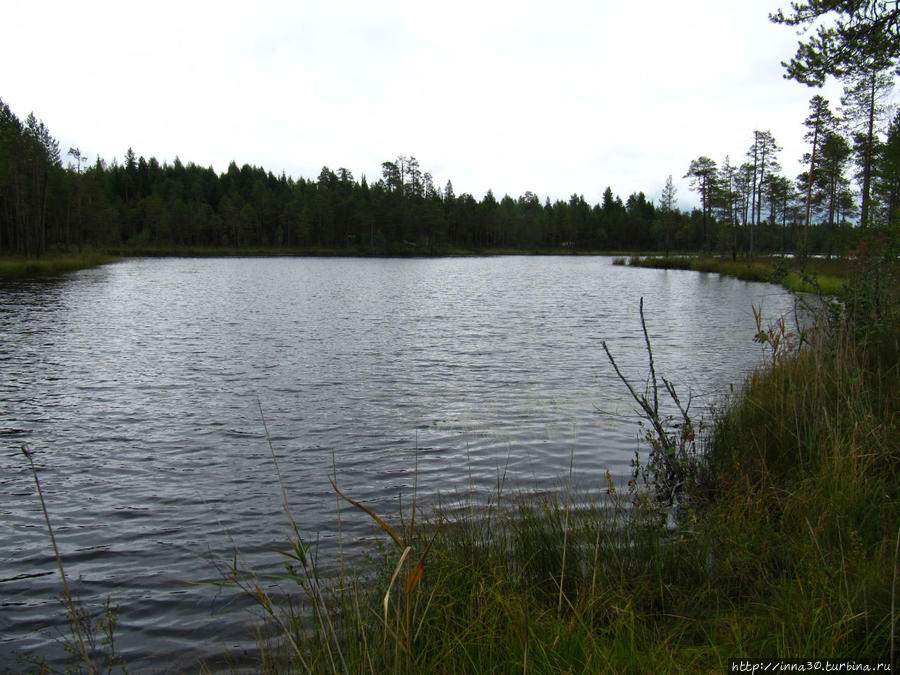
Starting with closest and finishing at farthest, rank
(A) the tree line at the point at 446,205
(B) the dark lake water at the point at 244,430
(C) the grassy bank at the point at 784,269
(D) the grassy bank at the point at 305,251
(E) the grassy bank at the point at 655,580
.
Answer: (E) the grassy bank at the point at 655,580, (B) the dark lake water at the point at 244,430, (C) the grassy bank at the point at 784,269, (A) the tree line at the point at 446,205, (D) the grassy bank at the point at 305,251

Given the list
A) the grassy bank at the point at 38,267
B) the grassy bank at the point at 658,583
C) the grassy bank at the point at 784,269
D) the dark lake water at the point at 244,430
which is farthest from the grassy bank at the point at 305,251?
the grassy bank at the point at 658,583

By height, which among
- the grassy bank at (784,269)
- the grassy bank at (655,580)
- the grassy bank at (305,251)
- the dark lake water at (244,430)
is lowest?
the dark lake water at (244,430)

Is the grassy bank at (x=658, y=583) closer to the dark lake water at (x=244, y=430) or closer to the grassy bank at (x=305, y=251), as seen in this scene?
the dark lake water at (x=244, y=430)

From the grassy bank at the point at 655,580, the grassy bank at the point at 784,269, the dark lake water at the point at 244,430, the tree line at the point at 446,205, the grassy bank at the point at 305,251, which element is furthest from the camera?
the grassy bank at the point at 305,251

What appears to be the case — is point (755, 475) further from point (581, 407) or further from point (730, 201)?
point (730, 201)

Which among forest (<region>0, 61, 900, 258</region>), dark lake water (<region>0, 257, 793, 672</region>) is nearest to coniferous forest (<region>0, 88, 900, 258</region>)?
forest (<region>0, 61, 900, 258</region>)

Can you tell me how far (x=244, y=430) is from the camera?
33.6ft

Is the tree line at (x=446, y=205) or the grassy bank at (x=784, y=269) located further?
the tree line at (x=446, y=205)

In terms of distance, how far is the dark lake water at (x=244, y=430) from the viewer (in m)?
5.52

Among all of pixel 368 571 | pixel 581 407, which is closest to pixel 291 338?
pixel 581 407

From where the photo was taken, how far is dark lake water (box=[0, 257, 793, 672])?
552cm

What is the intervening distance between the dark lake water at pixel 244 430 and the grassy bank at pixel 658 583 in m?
0.92

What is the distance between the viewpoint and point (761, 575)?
156 inches

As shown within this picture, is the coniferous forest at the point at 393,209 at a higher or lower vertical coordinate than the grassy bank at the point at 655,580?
higher
